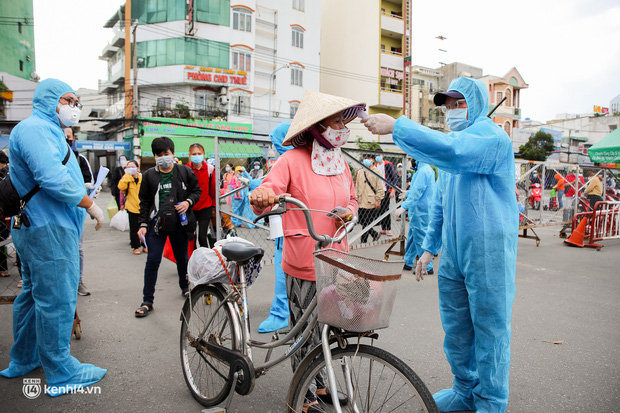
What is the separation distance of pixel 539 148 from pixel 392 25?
54.9ft

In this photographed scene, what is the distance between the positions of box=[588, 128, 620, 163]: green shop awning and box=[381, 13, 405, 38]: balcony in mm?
28981

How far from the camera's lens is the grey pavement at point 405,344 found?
2.78 meters

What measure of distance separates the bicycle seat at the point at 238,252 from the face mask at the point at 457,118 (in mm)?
1455

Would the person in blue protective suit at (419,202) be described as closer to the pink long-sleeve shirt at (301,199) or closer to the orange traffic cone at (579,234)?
the pink long-sleeve shirt at (301,199)

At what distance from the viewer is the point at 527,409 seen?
2709 mm

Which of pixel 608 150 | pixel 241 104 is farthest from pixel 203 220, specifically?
pixel 241 104

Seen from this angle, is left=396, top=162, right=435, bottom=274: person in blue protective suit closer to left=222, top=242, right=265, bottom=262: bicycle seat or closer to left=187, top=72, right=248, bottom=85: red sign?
left=222, top=242, right=265, bottom=262: bicycle seat

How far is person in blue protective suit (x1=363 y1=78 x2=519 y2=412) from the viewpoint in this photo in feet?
6.97

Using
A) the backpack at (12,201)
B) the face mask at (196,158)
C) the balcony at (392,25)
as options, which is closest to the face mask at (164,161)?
the face mask at (196,158)

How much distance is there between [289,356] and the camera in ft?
7.28

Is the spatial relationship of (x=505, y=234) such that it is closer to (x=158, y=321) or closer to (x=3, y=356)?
(x=158, y=321)

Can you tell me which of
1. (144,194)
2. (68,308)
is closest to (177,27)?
(144,194)

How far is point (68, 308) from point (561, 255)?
337 inches

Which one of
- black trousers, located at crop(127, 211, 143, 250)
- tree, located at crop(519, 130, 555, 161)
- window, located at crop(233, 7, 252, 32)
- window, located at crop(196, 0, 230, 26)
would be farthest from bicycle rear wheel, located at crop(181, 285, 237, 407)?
tree, located at crop(519, 130, 555, 161)
